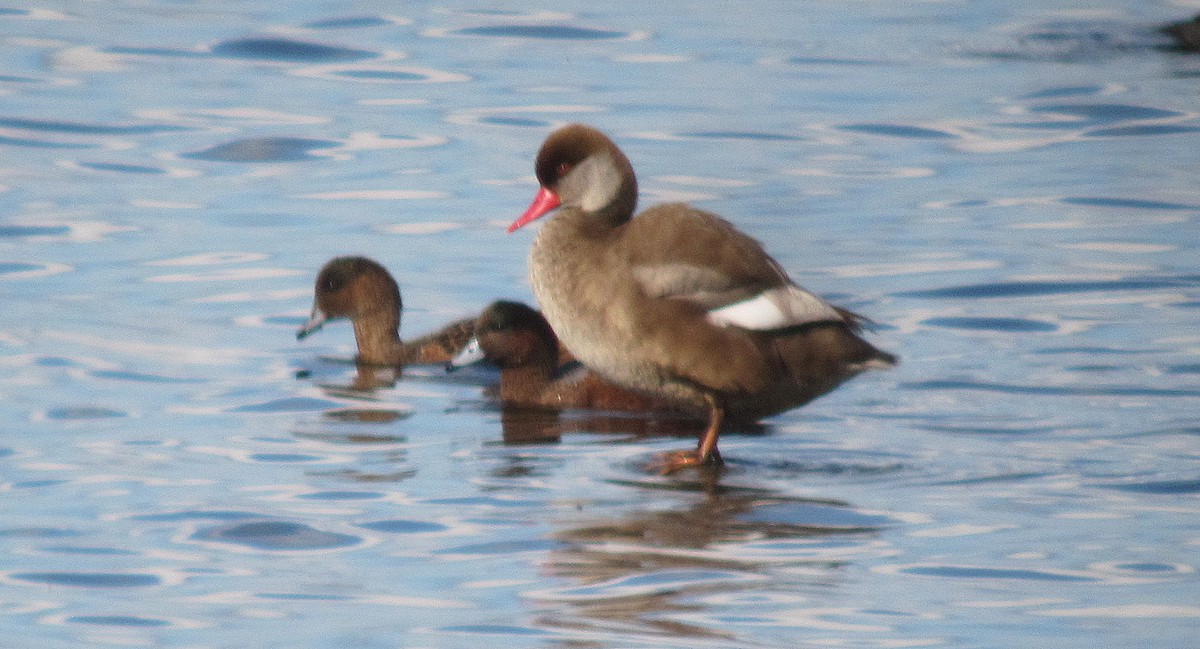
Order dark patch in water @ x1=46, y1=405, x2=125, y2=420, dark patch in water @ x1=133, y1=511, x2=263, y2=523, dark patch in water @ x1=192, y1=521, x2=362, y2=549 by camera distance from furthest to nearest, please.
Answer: dark patch in water @ x1=46, y1=405, x2=125, y2=420, dark patch in water @ x1=133, y1=511, x2=263, y2=523, dark patch in water @ x1=192, y1=521, x2=362, y2=549

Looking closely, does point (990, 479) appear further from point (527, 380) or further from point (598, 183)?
point (527, 380)

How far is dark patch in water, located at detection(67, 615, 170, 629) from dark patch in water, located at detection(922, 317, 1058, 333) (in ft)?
17.9

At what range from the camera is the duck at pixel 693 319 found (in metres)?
7.62

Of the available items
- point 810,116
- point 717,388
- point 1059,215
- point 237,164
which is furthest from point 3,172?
point 717,388

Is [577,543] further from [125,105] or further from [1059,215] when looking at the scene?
[125,105]

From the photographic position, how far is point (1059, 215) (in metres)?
13.0

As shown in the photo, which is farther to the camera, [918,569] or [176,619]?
[918,569]

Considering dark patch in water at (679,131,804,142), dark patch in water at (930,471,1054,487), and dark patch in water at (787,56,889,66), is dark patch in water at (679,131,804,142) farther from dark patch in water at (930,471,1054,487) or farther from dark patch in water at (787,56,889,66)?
dark patch in water at (930,471,1054,487)

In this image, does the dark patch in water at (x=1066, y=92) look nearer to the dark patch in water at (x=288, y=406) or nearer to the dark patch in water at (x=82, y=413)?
the dark patch in water at (x=288, y=406)

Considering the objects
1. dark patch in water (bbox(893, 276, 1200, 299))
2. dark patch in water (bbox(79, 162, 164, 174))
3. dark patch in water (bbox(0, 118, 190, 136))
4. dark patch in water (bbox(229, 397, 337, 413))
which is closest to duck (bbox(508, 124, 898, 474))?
dark patch in water (bbox(229, 397, 337, 413))

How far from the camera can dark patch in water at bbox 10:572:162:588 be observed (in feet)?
19.9

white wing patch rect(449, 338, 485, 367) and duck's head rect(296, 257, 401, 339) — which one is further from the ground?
duck's head rect(296, 257, 401, 339)

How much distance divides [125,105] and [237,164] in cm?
254

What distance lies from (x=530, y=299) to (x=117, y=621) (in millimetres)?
5563
